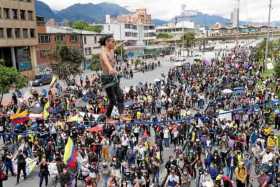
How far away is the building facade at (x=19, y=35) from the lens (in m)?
51.2

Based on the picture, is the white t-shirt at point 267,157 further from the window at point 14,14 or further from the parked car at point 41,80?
the window at point 14,14

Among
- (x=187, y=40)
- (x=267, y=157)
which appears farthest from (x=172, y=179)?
(x=187, y=40)

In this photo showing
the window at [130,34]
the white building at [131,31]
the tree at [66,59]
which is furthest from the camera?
the window at [130,34]

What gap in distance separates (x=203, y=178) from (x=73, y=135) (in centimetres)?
812

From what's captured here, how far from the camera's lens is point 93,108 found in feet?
86.9

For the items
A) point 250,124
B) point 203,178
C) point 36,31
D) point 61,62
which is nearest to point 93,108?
point 250,124

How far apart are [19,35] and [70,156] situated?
4289cm

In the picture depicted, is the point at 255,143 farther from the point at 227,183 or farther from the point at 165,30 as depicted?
the point at 165,30

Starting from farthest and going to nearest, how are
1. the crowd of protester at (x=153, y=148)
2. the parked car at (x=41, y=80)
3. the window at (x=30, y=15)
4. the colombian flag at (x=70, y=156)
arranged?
the window at (x=30, y=15), the parked car at (x=41, y=80), the colombian flag at (x=70, y=156), the crowd of protester at (x=153, y=148)

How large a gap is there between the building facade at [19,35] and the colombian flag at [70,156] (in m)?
39.0

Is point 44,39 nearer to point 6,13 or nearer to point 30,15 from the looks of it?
point 30,15

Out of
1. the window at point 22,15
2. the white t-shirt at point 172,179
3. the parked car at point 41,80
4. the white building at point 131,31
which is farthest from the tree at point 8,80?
the white building at point 131,31

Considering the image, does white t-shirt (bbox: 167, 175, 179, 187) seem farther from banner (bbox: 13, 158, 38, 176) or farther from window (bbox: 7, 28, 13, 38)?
window (bbox: 7, 28, 13, 38)

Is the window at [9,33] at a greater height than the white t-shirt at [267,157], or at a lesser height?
greater
